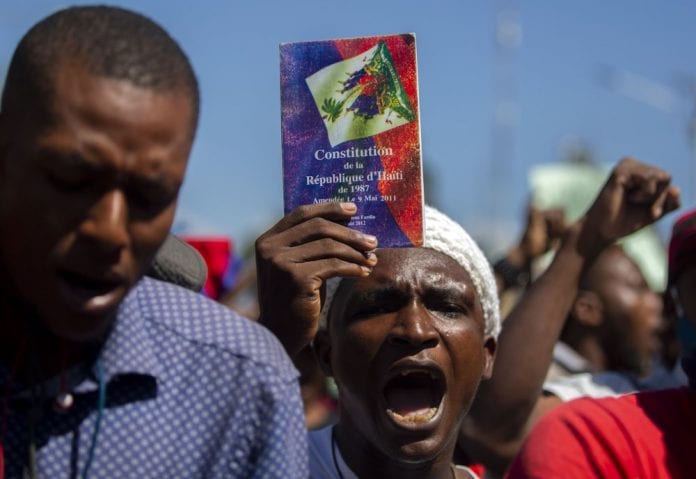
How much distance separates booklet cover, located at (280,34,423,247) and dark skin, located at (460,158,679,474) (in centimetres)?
120

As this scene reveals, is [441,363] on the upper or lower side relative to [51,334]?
lower

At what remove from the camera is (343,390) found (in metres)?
3.36

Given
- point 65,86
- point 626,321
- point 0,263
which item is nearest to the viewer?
point 65,86

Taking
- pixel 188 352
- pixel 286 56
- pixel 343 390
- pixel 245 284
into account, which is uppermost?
pixel 286 56

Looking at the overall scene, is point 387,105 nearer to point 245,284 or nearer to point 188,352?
point 188,352

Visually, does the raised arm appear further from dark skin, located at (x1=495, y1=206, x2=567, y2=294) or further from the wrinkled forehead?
dark skin, located at (x1=495, y1=206, x2=567, y2=294)

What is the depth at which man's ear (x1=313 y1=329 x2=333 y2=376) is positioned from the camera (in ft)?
11.3

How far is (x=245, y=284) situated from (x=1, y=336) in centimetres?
539

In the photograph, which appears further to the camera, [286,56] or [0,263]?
[286,56]

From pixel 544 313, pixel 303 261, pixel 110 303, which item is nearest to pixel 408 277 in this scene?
pixel 303 261

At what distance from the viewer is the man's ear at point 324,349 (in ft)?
11.3

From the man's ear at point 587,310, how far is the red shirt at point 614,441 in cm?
310

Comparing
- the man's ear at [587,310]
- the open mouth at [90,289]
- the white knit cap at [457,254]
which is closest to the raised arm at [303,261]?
the white knit cap at [457,254]

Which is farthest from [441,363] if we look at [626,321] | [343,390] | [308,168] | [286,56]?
[626,321]
